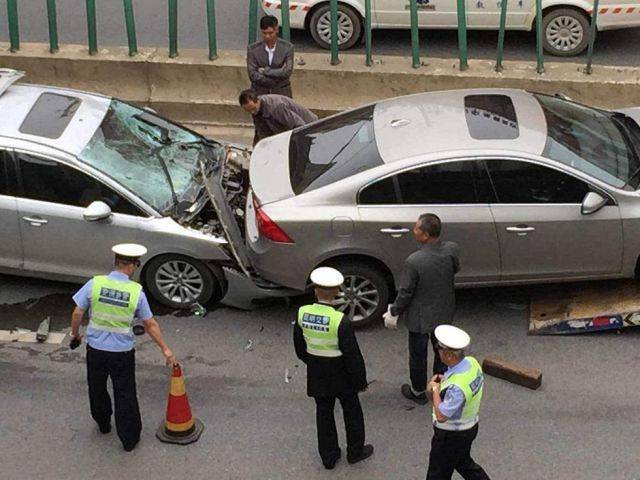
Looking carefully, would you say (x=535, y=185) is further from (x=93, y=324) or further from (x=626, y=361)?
(x=93, y=324)

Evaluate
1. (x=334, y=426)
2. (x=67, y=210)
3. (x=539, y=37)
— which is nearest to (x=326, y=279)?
(x=334, y=426)

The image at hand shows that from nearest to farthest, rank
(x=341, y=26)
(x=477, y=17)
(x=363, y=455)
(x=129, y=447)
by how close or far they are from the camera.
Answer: (x=363, y=455)
(x=129, y=447)
(x=477, y=17)
(x=341, y=26)

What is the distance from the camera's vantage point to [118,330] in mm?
6383

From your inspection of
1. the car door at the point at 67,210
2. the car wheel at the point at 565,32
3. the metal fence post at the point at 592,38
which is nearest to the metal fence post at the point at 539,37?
the metal fence post at the point at 592,38

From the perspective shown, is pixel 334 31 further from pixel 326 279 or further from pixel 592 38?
pixel 326 279

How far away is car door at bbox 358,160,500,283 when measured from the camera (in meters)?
7.61

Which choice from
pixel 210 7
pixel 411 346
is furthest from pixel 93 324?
pixel 210 7

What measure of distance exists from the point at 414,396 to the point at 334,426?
0.94m

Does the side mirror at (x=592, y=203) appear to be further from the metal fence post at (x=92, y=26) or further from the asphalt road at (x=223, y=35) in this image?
the metal fence post at (x=92, y=26)

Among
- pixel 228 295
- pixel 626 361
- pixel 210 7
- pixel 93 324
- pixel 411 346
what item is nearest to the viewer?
pixel 93 324

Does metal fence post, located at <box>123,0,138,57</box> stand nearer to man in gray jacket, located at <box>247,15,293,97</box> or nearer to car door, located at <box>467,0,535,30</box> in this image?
man in gray jacket, located at <box>247,15,293,97</box>

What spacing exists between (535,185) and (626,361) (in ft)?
4.99

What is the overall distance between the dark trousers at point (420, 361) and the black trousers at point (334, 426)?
2.34 feet

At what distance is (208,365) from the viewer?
305 inches
